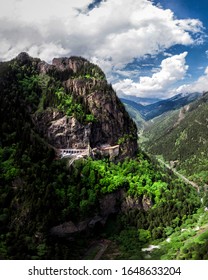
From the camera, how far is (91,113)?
82562 millimetres

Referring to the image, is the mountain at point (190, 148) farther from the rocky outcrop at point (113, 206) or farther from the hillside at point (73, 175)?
the rocky outcrop at point (113, 206)

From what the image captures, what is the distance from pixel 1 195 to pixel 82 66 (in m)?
49.2

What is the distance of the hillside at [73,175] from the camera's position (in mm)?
54594

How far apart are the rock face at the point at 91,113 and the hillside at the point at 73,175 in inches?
9.3

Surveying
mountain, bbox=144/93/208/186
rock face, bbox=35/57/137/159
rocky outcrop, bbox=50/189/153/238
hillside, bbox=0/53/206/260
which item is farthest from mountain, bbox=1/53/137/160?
mountain, bbox=144/93/208/186

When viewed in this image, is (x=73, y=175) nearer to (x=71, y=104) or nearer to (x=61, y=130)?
(x=61, y=130)

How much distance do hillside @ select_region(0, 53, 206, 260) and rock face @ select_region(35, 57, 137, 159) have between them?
0.24m

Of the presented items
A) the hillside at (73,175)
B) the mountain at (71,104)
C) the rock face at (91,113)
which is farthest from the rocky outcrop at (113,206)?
the mountain at (71,104)

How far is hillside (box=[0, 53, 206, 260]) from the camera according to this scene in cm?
5459

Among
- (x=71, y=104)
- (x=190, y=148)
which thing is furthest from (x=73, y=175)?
(x=190, y=148)

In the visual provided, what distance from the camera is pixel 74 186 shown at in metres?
64.3

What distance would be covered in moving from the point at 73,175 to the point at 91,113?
21.4 metres

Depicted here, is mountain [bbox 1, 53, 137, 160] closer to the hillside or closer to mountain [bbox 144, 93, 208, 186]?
the hillside
